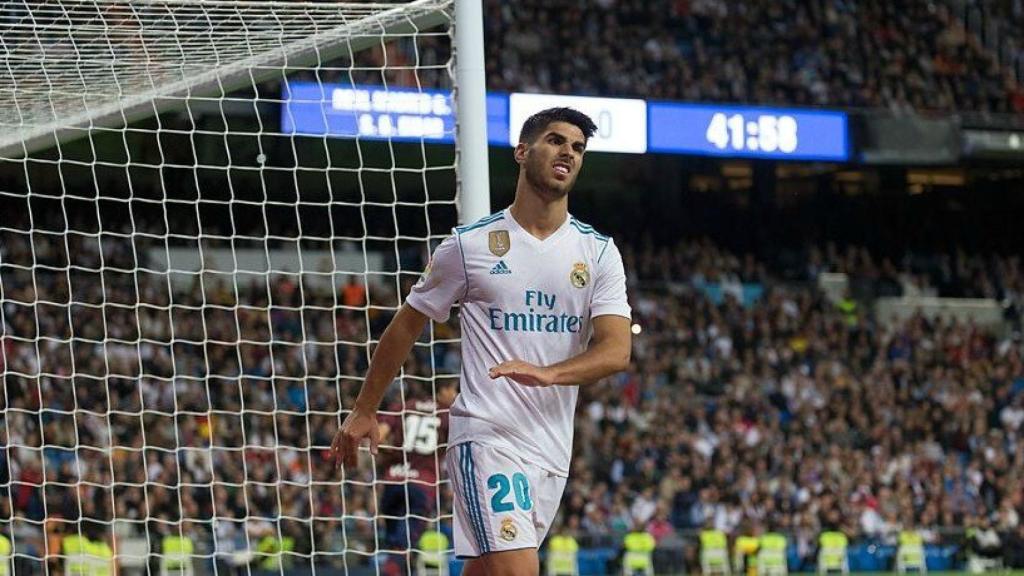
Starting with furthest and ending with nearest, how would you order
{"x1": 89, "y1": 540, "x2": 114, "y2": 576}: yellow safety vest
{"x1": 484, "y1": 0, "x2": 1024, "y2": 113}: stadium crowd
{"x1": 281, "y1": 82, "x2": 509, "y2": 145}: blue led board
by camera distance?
{"x1": 484, "y1": 0, "x2": 1024, "y2": 113}: stadium crowd < {"x1": 89, "y1": 540, "x2": 114, "y2": 576}: yellow safety vest < {"x1": 281, "y1": 82, "x2": 509, "y2": 145}: blue led board

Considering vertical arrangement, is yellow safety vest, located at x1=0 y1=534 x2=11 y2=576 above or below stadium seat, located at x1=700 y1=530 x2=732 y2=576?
above

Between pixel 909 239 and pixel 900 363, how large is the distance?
4.41m

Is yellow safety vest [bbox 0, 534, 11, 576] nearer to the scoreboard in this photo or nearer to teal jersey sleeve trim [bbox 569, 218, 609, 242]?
the scoreboard

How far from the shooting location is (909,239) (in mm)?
29281

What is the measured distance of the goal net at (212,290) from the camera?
7988 mm

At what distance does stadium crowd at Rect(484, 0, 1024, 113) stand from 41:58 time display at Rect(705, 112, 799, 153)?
3.80ft

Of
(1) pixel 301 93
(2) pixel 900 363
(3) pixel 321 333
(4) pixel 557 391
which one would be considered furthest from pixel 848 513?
(4) pixel 557 391

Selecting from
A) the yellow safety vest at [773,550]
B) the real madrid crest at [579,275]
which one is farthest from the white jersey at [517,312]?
the yellow safety vest at [773,550]

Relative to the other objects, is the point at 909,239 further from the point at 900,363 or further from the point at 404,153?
the point at 404,153

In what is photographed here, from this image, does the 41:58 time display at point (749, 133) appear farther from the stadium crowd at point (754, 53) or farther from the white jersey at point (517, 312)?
the white jersey at point (517, 312)

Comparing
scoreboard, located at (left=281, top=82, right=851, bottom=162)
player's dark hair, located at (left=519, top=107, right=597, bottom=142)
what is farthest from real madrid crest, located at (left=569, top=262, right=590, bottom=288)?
scoreboard, located at (left=281, top=82, right=851, bottom=162)

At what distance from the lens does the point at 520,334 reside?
4.81 m

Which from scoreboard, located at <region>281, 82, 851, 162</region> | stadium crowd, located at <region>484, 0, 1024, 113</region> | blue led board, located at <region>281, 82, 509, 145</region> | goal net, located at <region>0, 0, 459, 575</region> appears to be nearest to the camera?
goal net, located at <region>0, 0, 459, 575</region>

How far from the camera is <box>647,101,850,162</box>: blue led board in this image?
2166 cm
